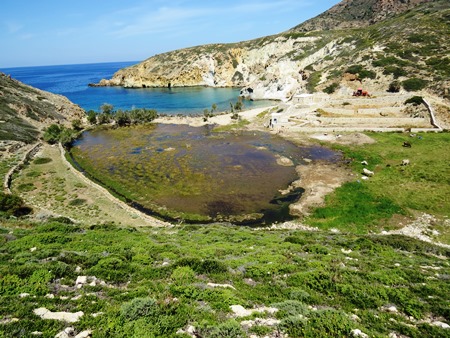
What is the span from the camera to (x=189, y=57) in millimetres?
172500

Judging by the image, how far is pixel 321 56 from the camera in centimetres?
12375

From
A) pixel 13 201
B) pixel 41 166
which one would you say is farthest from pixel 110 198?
pixel 41 166

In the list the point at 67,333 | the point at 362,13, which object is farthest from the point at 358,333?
the point at 362,13

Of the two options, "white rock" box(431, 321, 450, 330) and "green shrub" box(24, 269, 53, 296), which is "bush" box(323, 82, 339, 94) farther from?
"green shrub" box(24, 269, 53, 296)

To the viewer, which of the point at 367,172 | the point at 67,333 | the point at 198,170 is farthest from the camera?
the point at 198,170

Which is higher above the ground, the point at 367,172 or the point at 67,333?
the point at 67,333

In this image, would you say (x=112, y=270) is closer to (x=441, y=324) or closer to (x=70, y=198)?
(x=441, y=324)

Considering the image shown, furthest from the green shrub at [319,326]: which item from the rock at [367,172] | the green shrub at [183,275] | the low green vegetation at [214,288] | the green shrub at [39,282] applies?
the rock at [367,172]

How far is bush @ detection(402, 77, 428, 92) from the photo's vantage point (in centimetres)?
6762

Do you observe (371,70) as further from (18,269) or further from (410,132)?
(18,269)

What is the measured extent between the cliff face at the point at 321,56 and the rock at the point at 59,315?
274ft

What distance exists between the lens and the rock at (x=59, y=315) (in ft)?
25.1

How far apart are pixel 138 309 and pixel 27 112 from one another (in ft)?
267

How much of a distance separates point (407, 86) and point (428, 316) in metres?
78.1
